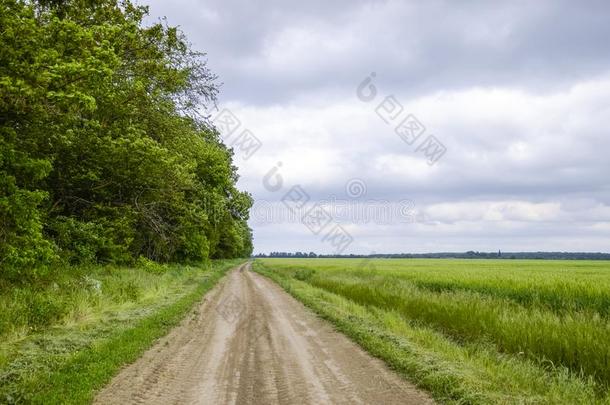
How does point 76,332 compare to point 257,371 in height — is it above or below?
above

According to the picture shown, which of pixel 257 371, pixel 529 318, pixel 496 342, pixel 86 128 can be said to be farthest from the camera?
pixel 86 128

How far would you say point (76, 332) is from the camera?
37.8ft

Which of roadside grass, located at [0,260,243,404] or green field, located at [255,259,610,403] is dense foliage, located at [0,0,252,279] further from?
green field, located at [255,259,610,403]

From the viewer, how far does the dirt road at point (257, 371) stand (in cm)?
718

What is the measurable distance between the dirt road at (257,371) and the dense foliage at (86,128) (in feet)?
17.6

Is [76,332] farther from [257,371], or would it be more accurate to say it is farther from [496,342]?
[496,342]

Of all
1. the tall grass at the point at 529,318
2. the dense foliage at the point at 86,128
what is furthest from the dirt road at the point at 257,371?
the dense foliage at the point at 86,128

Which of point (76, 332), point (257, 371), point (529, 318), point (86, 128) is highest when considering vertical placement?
Answer: point (86, 128)

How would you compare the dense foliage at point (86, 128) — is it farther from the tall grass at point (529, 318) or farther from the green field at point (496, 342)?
the tall grass at point (529, 318)

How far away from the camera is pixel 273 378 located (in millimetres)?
8258

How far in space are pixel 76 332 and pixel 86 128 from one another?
9200 millimetres

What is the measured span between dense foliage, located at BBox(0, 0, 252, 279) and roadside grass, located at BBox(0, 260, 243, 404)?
1.24 metres

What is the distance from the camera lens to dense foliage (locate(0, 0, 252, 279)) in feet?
35.9

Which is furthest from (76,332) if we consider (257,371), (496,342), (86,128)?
(496,342)
